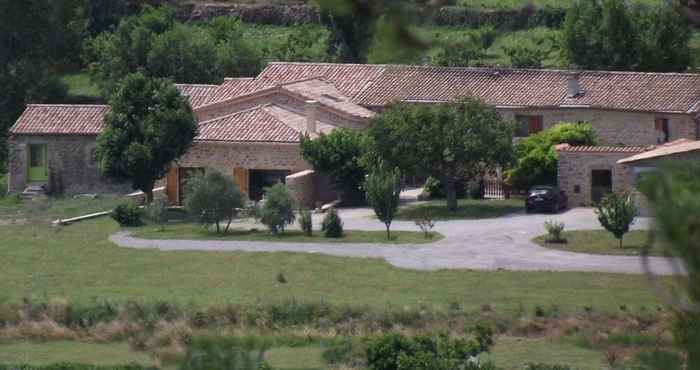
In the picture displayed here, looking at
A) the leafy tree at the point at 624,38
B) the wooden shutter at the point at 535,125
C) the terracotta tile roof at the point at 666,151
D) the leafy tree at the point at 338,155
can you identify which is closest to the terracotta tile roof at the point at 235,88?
the leafy tree at the point at 338,155

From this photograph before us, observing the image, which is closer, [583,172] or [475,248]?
[475,248]

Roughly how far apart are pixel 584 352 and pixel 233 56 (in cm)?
3782

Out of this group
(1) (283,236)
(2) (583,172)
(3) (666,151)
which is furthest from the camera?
(2) (583,172)

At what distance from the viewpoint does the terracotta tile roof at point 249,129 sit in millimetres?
44844

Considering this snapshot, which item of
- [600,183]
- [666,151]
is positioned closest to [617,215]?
[666,151]

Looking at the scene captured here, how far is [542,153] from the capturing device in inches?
1742

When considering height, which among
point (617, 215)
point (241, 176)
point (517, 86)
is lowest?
point (617, 215)

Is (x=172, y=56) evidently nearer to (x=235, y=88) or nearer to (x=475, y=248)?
(x=235, y=88)

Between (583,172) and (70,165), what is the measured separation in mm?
17629

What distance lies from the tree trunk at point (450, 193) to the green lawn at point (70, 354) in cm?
1774

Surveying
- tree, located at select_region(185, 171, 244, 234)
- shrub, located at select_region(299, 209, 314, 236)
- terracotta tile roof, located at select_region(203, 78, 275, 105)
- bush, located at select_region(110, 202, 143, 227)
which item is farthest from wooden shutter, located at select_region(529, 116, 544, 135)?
bush, located at select_region(110, 202, 143, 227)

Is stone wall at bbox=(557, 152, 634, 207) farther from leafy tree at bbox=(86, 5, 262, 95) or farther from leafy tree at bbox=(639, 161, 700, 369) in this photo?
leafy tree at bbox=(639, 161, 700, 369)

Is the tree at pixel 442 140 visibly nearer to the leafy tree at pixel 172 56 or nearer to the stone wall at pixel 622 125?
the stone wall at pixel 622 125

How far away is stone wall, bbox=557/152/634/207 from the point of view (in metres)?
42.1
